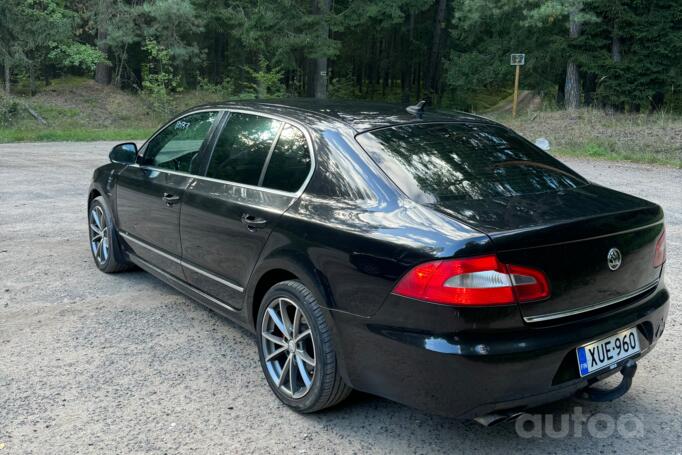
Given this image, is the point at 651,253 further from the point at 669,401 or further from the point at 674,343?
the point at 674,343

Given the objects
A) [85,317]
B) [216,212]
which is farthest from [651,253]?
[85,317]

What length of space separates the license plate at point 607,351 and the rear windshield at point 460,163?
2.69ft

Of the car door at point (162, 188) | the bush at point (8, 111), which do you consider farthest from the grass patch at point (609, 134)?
the bush at point (8, 111)

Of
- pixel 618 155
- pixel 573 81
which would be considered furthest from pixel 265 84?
pixel 618 155

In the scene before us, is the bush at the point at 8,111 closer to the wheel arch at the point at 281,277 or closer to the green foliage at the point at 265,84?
the green foliage at the point at 265,84

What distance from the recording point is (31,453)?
2889mm

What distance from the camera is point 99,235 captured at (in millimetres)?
5762

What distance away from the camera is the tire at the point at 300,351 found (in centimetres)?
304

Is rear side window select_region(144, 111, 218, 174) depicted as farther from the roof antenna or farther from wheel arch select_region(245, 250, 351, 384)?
the roof antenna

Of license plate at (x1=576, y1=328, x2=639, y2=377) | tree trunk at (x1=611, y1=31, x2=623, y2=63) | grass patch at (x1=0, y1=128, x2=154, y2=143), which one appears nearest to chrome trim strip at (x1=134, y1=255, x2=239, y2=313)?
license plate at (x1=576, y1=328, x2=639, y2=377)

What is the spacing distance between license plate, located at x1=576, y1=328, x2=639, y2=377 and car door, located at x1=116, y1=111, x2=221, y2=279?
2.71 m

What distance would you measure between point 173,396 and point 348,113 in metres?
1.92

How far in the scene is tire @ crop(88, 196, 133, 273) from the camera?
215 inches

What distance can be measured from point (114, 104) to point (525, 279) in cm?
2845
